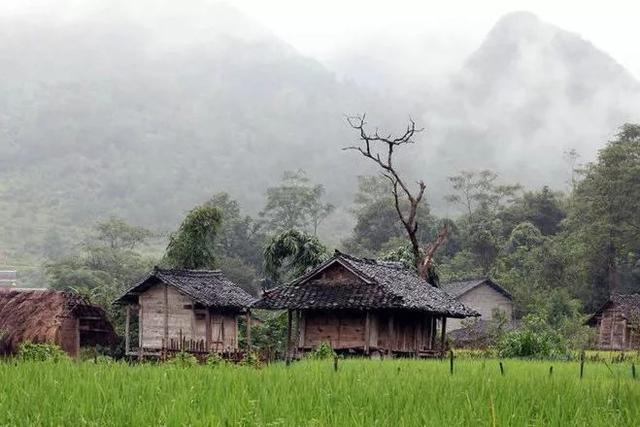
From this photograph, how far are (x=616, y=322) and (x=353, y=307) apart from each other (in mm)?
26435

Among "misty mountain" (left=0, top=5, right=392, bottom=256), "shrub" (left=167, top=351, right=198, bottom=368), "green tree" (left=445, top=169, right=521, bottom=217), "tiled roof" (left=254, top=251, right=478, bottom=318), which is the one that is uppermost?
"misty mountain" (left=0, top=5, right=392, bottom=256)

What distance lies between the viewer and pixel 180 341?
32281 millimetres

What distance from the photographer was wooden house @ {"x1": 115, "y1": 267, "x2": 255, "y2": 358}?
105ft

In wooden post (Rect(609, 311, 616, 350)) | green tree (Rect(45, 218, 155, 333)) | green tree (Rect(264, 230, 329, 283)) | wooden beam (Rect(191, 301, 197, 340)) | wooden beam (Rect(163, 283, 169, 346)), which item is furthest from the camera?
green tree (Rect(45, 218, 155, 333))

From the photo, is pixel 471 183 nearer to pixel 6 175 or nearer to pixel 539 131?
pixel 6 175

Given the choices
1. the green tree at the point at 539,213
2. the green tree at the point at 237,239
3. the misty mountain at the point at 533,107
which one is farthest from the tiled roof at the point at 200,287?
the misty mountain at the point at 533,107

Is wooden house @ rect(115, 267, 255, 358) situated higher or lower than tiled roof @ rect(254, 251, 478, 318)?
lower

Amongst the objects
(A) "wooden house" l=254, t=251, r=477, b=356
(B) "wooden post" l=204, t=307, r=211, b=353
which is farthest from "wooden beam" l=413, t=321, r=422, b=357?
(B) "wooden post" l=204, t=307, r=211, b=353

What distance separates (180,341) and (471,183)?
62.9 meters

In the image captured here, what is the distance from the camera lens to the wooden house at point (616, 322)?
44.9m

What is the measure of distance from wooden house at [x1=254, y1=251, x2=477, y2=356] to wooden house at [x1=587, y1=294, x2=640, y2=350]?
19.4 m

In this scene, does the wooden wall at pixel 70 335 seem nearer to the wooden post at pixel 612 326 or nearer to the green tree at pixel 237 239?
the wooden post at pixel 612 326

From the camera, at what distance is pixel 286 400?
25.0 ft

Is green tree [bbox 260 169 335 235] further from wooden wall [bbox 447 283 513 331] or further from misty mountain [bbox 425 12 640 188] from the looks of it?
misty mountain [bbox 425 12 640 188]
